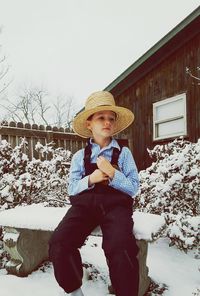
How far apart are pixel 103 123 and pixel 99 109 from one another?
135 millimetres

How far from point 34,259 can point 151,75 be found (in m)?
7.60

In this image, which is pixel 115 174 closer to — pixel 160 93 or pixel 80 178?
pixel 80 178

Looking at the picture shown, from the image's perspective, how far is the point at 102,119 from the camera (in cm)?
299

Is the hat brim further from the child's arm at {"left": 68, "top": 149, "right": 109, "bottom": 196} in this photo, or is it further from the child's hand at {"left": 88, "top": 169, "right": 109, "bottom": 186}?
the child's hand at {"left": 88, "top": 169, "right": 109, "bottom": 186}

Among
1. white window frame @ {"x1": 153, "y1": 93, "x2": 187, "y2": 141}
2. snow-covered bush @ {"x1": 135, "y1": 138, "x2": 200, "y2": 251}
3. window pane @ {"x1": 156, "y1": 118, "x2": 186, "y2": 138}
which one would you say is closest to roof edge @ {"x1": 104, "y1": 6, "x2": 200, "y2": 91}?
white window frame @ {"x1": 153, "y1": 93, "x2": 187, "y2": 141}

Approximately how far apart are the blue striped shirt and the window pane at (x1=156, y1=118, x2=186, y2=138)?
20.7ft

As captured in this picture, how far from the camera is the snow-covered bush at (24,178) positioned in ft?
14.4

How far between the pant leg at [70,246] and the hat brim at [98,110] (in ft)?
2.84

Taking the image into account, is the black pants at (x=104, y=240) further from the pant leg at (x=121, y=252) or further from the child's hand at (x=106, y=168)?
the child's hand at (x=106, y=168)

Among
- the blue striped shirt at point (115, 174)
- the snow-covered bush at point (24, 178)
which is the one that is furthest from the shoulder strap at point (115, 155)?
the snow-covered bush at point (24, 178)

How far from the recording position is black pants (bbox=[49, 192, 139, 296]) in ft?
7.38

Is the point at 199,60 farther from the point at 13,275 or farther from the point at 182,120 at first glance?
the point at 13,275

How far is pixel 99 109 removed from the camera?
2.95 metres

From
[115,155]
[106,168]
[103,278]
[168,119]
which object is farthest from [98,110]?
[168,119]
